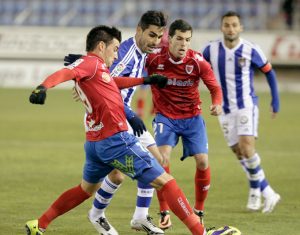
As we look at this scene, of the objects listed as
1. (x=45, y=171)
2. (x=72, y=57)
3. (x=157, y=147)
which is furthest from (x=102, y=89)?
(x=45, y=171)

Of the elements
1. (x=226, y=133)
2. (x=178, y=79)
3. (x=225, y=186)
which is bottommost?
(x=225, y=186)

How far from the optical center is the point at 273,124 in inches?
808

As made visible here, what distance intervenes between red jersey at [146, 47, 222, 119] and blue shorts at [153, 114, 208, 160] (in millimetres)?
66

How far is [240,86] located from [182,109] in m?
1.78

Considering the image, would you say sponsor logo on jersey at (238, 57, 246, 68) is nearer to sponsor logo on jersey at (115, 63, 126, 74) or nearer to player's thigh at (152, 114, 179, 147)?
player's thigh at (152, 114, 179, 147)

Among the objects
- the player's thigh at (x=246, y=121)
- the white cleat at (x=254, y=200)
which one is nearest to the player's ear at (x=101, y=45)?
the white cleat at (x=254, y=200)

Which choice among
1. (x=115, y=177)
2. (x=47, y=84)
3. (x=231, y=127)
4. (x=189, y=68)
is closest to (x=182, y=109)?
(x=189, y=68)

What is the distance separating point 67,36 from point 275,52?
7148 mm

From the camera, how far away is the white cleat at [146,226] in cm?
849

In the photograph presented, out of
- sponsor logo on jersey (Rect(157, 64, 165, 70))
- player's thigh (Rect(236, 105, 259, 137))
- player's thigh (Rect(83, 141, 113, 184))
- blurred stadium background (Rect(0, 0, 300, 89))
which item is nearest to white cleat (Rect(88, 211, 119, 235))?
player's thigh (Rect(83, 141, 113, 184))

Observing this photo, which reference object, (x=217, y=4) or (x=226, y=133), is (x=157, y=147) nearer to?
(x=226, y=133)

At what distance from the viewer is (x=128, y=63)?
8.50 m

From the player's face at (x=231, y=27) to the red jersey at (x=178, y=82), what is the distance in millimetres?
1508

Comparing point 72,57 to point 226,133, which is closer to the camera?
point 72,57
